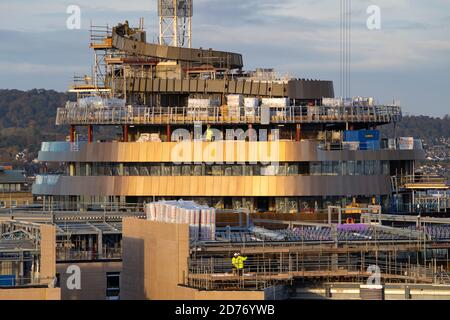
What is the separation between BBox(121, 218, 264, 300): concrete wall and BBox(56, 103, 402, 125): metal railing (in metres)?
27.1

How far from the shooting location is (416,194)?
390 ft

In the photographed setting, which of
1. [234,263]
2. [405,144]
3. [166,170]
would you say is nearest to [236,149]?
[166,170]

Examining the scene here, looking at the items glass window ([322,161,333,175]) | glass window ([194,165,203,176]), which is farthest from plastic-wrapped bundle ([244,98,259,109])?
glass window ([322,161,333,175])

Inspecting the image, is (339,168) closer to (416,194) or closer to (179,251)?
(416,194)

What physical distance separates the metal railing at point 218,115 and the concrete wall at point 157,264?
89.0 feet

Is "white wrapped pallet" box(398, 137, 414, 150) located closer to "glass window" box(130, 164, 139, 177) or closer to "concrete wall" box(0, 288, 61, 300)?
"glass window" box(130, 164, 139, 177)

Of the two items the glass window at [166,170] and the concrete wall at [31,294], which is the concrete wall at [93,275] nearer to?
the concrete wall at [31,294]

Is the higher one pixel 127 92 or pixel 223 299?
pixel 127 92

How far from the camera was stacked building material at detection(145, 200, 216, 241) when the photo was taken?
84.1 metres

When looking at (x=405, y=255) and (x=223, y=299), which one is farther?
(x=405, y=255)

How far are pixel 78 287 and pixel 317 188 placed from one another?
26089mm
